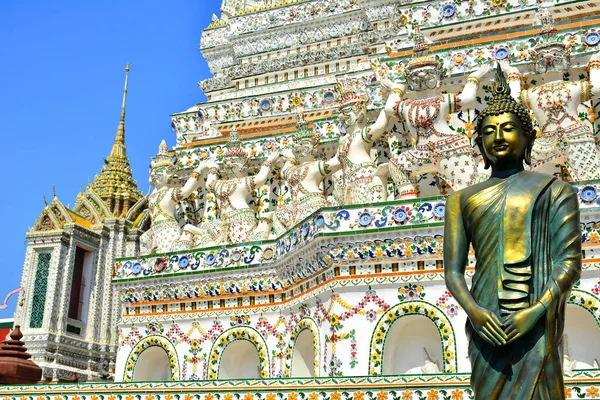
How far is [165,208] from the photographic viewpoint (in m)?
15.7

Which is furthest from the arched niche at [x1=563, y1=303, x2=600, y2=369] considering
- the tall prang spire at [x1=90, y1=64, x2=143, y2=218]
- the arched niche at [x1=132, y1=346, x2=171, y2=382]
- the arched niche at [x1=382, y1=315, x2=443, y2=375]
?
the tall prang spire at [x1=90, y1=64, x2=143, y2=218]

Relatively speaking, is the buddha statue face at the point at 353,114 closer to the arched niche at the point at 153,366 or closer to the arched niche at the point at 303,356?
the arched niche at the point at 303,356

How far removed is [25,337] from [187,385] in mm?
15526

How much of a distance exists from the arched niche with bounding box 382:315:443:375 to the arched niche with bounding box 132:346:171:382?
15.4 feet

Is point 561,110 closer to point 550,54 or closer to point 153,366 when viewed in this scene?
point 550,54

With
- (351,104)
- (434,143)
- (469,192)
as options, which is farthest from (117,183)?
(469,192)

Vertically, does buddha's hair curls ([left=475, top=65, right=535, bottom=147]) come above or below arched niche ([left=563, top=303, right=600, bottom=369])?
above

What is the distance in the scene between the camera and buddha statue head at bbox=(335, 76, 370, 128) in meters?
13.6

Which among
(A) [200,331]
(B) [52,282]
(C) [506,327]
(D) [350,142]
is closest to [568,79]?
(D) [350,142]

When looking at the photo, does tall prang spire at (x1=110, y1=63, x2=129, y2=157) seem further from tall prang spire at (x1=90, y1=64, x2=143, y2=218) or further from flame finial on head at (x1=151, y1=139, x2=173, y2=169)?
flame finial on head at (x1=151, y1=139, x2=173, y2=169)

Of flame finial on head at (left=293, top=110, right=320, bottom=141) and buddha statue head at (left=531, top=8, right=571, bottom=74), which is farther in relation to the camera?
flame finial on head at (left=293, top=110, right=320, bottom=141)

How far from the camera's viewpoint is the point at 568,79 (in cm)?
1284

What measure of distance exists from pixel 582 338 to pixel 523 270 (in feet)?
21.6

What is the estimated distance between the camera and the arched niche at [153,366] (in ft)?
46.1
